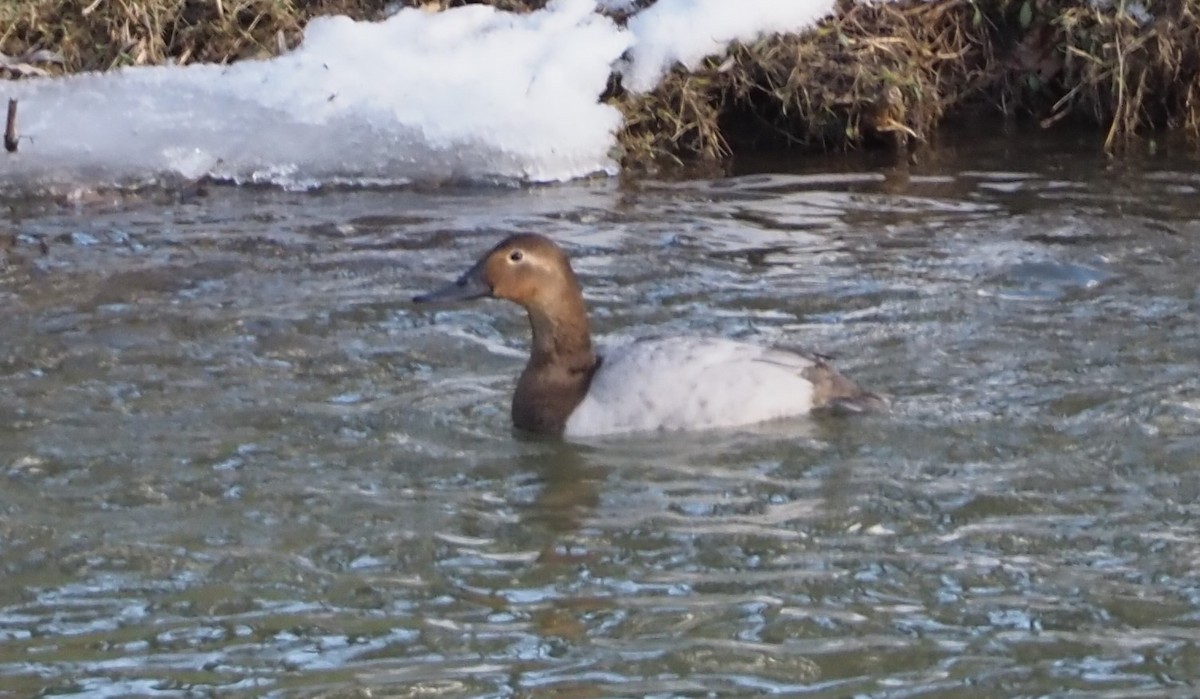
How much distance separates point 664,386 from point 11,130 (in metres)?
4.91

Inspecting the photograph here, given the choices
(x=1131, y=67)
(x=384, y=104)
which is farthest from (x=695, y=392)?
(x=1131, y=67)

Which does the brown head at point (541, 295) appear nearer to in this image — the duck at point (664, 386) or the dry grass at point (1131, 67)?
the duck at point (664, 386)

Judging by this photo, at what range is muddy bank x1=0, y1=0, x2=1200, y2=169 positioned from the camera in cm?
1041

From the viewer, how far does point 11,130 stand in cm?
988

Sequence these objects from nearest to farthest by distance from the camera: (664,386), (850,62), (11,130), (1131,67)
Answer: (664,386)
(11,130)
(850,62)
(1131,67)

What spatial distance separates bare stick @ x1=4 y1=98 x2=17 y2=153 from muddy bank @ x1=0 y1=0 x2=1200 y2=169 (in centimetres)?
81

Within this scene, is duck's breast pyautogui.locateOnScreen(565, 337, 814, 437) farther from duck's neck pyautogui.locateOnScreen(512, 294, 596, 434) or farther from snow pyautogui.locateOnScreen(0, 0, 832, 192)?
snow pyautogui.locateOnScreen(0, 0, 832, 192)

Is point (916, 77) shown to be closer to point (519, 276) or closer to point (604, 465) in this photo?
point (519, 276)

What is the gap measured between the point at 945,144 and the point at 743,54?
1.31 metres

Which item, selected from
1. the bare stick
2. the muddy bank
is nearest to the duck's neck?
the muddy bank

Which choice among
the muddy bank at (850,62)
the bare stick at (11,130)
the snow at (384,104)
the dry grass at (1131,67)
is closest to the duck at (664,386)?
the snow at (384,104)

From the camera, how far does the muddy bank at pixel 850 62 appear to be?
10406 mm

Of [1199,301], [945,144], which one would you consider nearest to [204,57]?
[945,144]

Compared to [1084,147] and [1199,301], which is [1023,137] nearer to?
[1084,147]
